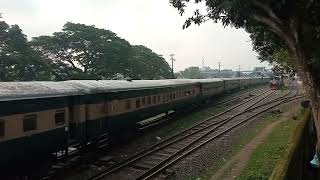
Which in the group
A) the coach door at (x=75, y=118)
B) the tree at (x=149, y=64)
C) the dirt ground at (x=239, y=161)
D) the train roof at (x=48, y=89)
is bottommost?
the dirt ground at (x=239, y=161)

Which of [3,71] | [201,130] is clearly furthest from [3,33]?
[201,130]

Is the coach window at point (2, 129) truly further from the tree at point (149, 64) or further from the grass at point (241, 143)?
the tree at point (149, 64)

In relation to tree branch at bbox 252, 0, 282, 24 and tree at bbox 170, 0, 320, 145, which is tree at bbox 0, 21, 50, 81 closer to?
tree at bbox 170, 0, 320, 145

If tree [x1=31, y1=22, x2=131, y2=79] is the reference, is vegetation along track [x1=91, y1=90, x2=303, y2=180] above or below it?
below

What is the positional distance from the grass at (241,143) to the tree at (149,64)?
3912 cm

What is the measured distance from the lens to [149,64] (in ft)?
260

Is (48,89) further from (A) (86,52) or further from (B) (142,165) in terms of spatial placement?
(A) (86,52)

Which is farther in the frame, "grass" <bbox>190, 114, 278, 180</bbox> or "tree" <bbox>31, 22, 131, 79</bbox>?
"tree" <bbox>31, 22, 131, 79</bbox>

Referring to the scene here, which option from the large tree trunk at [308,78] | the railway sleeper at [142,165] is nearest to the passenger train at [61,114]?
the railway sleeper at [142,165]

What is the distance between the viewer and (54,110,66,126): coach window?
50.1 ft

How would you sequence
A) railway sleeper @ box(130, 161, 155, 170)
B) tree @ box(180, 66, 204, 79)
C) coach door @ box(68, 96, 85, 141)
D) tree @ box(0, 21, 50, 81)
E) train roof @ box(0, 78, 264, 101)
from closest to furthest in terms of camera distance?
train roof @ box(0, 78, 264, 101) < coach door @ box(68, 96, 85, 141) < railway sleeper @ box(130, 161, 155, 170) < tree @ box(0, 21, 50, 81) < tree @ box(180, 66, 204, 79)

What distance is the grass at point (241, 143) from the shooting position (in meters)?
16.6

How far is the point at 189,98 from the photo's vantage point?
128ft

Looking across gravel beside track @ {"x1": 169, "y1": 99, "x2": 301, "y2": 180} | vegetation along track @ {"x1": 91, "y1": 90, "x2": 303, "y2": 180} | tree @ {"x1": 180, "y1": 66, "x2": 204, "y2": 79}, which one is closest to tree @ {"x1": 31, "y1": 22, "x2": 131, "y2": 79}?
vegetation along track @ {"x1": 91, "y1": 90, "x2": 303, "y2": 180}
